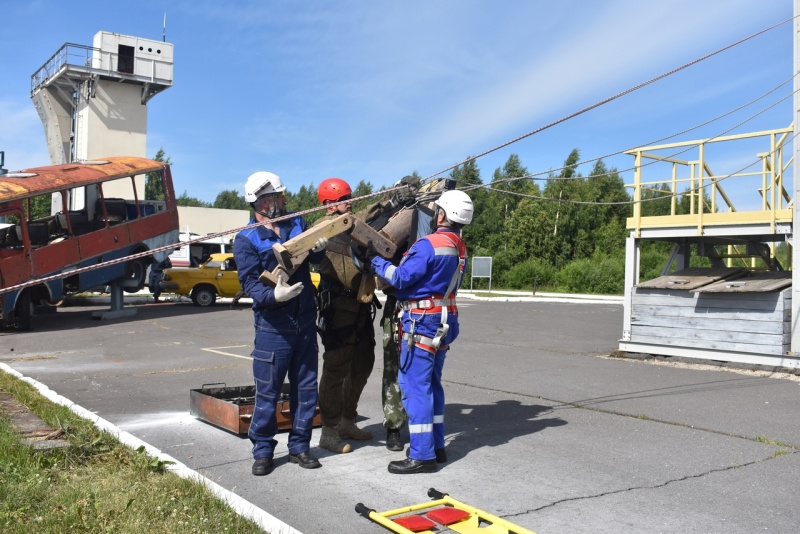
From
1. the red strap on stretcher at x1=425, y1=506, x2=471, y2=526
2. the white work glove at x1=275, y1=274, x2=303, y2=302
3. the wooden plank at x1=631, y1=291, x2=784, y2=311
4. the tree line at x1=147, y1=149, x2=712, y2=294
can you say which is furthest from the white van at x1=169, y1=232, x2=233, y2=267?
the red strap on stretcher at x1=425, y1=506, x2=471, y2=526

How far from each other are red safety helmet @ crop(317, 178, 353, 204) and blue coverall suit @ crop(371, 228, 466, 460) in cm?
72

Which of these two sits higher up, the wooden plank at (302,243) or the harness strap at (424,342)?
the wooden plank at (302,243)

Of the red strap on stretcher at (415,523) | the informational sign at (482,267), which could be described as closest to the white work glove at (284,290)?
the red strap on stretcher at (415,523)

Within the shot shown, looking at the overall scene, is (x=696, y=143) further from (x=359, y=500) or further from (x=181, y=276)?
(x=181, y=276)

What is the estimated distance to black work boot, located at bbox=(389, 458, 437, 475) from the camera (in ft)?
16.5

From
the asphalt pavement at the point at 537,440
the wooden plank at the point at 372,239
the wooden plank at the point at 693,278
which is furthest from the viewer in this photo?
the wooden plank at the point at 693,278

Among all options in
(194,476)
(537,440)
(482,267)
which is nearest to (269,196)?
(194,476)

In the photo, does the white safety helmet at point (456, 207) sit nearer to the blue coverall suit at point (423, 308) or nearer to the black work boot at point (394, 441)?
the blue coverall suit at point (423, 308)

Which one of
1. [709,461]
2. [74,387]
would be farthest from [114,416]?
[709,461]

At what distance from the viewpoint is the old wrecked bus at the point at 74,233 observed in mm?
15656

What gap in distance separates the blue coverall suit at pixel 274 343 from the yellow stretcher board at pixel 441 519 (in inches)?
44.5

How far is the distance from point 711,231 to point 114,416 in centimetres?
945

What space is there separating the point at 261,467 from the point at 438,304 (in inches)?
67.1

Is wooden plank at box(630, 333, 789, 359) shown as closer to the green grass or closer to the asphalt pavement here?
the asphalt pavement
